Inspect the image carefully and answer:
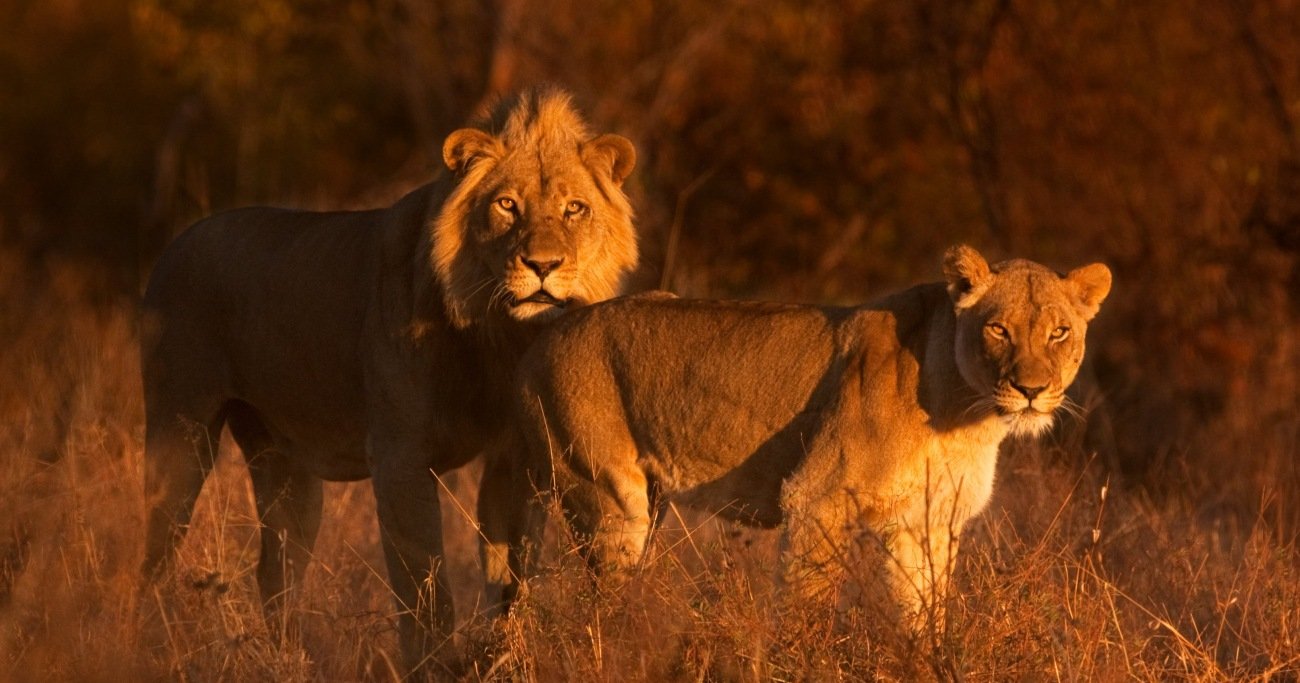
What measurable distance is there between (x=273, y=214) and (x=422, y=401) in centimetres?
158

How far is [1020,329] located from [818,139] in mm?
11244

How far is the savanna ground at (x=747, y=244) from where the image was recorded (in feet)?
18.1

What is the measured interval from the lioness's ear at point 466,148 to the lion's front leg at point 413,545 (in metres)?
1.01

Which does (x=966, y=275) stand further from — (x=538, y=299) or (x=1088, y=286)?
(x=538, y=299)

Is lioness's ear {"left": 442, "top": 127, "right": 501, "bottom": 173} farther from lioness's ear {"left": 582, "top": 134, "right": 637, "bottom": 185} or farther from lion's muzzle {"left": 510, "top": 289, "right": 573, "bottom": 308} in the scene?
lion's muzzle {"left": 510, "top": 289, "right": 573, "bottom": 308}

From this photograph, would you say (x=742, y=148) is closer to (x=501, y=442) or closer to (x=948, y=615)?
(x=501, y=442)

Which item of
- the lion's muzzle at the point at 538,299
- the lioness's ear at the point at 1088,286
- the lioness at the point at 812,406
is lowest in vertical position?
the lioness at the point at 812,406

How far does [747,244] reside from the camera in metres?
16.8

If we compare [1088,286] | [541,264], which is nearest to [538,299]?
[541,264]

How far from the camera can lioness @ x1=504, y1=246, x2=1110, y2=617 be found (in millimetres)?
5598

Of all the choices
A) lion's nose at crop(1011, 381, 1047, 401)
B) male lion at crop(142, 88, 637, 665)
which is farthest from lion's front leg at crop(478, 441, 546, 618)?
lion's nose at crop(1011, 381, 1047, 401)

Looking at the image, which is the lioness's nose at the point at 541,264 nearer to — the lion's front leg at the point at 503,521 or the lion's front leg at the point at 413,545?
the lion's front leg at the point at 503,521

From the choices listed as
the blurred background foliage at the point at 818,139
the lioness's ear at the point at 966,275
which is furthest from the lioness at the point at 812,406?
the blurred background foliage at the point at 818,139

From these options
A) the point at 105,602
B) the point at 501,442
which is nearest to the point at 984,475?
the point at 501,442
